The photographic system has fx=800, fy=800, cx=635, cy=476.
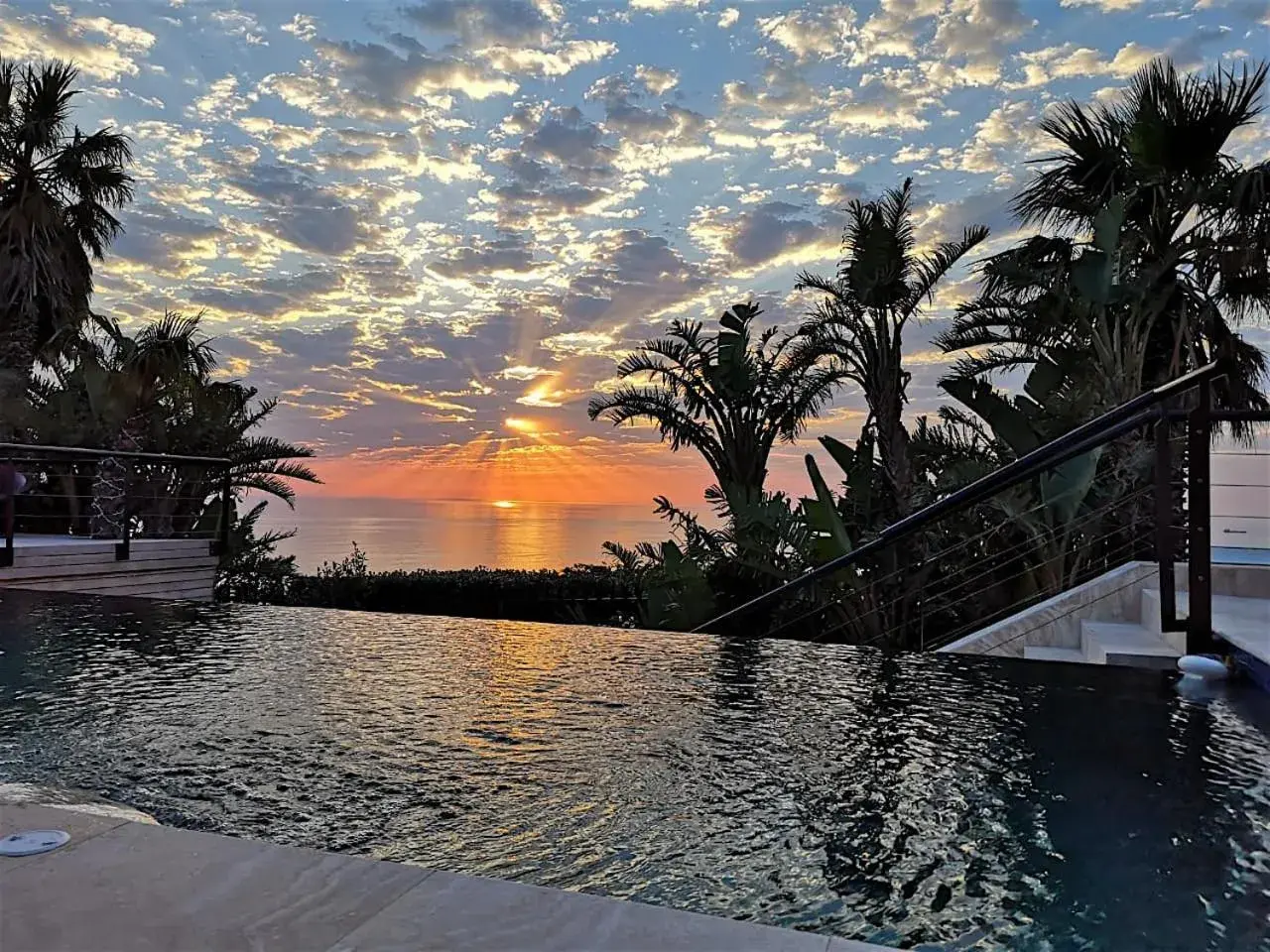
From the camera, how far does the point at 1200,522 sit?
363 cm

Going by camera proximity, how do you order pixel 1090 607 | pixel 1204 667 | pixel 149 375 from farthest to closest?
pixel 149 375
pixel 1090 607
pixel 1204 667

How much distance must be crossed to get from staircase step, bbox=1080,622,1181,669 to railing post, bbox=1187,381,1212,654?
279 millimetres

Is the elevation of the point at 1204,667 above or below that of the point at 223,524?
below

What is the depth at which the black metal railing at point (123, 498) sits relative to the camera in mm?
9578

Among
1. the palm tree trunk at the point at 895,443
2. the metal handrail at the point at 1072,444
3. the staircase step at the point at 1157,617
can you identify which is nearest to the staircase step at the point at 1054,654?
the staircase step at the point at 1157,617

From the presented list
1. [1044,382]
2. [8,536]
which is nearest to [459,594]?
[8,536]

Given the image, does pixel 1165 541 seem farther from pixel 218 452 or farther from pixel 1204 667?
pixel 218 452

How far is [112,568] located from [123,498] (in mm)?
1169

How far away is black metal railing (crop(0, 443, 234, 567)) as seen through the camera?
9.58 m

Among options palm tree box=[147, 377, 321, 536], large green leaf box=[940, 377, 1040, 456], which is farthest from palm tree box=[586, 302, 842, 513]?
palm tree box=[147, 377, 321, 536]

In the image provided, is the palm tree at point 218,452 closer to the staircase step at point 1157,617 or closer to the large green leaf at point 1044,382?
the large green leaf at point 1044,382

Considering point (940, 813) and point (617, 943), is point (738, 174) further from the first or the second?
point (617, 943)

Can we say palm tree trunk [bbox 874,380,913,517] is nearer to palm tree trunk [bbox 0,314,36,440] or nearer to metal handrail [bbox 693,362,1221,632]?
metal handrail [bbox 693,362,1221,632]

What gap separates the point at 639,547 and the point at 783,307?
608cm
